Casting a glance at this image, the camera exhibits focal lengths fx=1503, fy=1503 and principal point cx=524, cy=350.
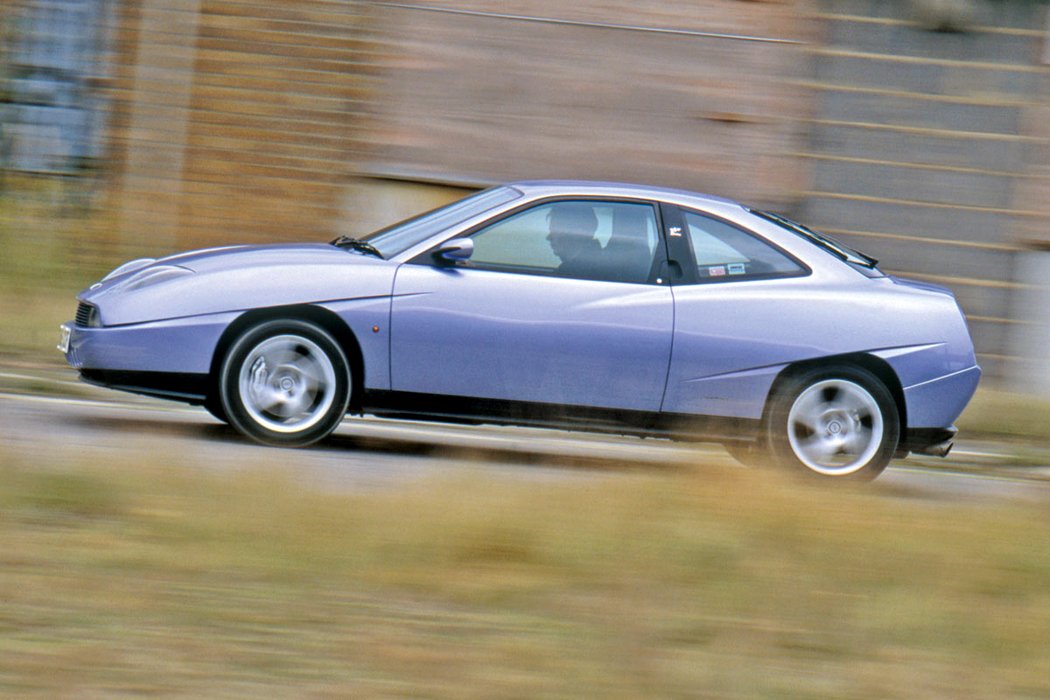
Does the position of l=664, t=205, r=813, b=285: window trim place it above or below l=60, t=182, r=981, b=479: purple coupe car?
above

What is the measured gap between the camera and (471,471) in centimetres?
653

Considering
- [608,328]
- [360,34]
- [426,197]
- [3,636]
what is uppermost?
[360,34]

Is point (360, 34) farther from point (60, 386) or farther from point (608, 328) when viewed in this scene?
point (608, 328)

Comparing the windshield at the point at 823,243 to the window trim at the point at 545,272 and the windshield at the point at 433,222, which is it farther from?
the windshield at the point at 433,222

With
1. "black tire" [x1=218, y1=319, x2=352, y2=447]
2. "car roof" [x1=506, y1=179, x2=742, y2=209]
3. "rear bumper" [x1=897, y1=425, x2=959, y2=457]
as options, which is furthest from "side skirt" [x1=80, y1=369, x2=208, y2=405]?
"rear bumper" [x1=897, y1=425, x2=959, y2=457]

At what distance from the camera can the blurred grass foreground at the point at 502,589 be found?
4082mm

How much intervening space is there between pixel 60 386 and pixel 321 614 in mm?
5326

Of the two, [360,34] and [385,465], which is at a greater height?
[360,34]

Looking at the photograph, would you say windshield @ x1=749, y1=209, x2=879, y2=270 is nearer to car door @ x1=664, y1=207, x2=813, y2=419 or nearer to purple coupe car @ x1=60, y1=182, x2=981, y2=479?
purple coupe car @ x1=60, y1=182, x2=981, y2=479

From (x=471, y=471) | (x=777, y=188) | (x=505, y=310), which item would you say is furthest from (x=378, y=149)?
(x=471, y=471)

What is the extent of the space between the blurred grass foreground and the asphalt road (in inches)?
15.3

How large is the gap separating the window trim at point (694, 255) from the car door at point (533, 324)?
0.18 meters

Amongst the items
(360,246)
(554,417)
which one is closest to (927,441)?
(554,417)

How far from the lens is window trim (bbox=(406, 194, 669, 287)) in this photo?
7.54 metres
